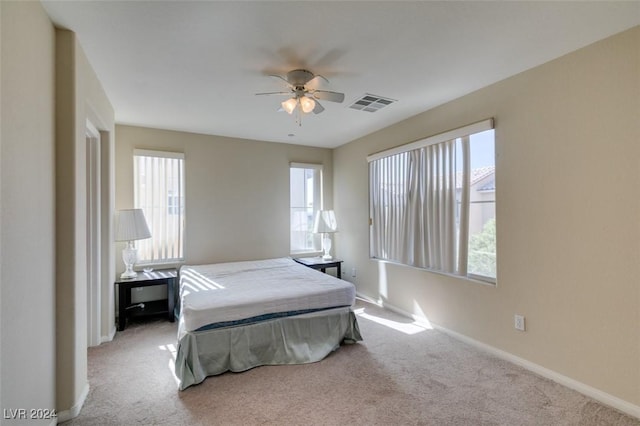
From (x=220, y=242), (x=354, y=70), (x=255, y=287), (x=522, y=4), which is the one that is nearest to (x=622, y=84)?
(x=522, y=4)

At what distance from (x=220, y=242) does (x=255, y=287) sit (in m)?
1.81

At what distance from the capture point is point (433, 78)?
2711 millimetres

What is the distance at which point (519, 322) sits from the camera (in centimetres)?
264

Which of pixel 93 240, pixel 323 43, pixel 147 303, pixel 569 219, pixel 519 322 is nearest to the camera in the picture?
pixel 323 43

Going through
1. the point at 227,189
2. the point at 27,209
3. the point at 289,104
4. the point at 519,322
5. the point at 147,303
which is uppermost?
the point at 289,104

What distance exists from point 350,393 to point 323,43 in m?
2.54

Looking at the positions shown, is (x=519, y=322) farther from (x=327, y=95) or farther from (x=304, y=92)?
(x=304, y=92)

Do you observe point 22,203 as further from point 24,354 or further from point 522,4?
point 522,4

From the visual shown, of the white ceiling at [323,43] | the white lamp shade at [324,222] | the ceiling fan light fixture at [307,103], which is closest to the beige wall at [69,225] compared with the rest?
the white ceiling at [323,43]

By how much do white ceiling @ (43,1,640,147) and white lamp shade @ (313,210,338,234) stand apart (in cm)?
214

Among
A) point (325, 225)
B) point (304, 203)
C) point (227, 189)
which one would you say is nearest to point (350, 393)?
point (325, 225)

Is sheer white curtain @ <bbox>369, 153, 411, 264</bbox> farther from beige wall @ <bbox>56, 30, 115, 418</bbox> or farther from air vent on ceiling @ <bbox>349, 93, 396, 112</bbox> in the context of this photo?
beige wall @ <bbox>56, 30, 115, 418</bbox>

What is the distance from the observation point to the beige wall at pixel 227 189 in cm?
410

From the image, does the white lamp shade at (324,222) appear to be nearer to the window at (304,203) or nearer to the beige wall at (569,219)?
the window at (304,203)
